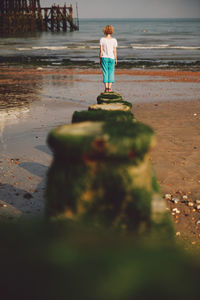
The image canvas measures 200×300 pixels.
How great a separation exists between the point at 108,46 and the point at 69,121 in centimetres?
218

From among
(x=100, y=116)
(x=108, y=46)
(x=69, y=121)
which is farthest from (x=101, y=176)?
(x=108, y=46)

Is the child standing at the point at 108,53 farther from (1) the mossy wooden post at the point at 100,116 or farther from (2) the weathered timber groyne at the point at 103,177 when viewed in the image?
(2) the weathered timber groyne at the point at 103,177

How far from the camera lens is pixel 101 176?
2.38 m

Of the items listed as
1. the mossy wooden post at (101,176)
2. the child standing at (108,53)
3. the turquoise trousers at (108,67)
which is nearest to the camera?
the mossy wooden post at (101,176)

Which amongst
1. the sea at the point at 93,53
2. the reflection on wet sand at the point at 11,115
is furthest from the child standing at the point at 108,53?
the sea at the point at 93,53

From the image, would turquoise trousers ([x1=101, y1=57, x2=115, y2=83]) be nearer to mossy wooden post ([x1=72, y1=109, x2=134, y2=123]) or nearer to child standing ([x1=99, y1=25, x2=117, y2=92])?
child standing ([x1=99, y1=25, x2=117, y2=92])

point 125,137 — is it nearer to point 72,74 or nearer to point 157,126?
point 157,126

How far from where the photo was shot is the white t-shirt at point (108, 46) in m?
9.23

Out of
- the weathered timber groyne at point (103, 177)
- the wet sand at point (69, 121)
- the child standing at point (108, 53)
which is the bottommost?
the wet sand at point (69, 121)

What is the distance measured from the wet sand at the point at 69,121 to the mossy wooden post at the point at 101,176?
167 centimetres

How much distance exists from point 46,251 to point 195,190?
12.9 ft

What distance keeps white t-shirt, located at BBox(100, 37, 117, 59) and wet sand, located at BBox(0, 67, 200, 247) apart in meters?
1.75

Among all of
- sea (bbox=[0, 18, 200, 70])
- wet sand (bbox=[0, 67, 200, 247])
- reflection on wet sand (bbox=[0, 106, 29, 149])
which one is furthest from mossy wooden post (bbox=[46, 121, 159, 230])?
sea (bbox=[0, 18, 200, 70])

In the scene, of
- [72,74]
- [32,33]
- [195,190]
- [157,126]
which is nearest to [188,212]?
[195,190]
